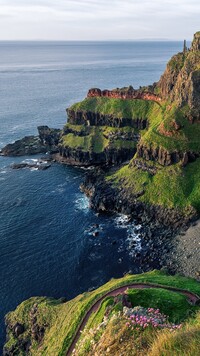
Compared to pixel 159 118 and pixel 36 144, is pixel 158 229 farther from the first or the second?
pixel 36 144

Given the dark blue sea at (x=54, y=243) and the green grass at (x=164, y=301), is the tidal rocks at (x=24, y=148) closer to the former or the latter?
the dark blue sea at (x=54, y=243)

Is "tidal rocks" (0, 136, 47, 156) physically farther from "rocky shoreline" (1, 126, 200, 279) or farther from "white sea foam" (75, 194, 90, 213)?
"white sea foam" (75, 194, 90, 213)

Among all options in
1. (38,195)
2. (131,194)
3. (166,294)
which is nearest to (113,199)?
(131,194)

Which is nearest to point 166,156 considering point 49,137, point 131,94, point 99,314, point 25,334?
point 131,94

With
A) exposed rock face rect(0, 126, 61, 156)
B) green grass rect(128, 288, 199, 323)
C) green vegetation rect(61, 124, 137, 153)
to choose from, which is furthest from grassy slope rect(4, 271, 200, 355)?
exposed rock face rect(0, 126, 61, 156)

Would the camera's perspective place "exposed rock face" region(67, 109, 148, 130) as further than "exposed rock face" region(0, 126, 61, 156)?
No
